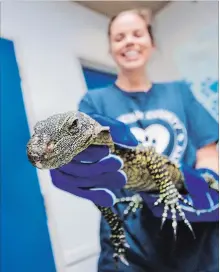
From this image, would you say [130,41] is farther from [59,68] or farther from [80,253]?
[80,253]

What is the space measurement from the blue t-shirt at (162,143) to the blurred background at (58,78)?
7 centimetres

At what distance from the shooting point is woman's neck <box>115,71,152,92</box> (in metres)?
0.70

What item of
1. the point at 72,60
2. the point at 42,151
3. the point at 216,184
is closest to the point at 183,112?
the point at 216,184

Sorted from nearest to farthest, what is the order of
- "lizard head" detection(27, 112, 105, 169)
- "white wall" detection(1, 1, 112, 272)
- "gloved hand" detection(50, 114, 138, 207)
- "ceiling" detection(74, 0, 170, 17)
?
"lizard head" detection(27, 112, 105, 169)
"gloved hand" detection(50, 114, 138, 207)
"white wall" detection(1, 1, 112, 272)
"ceiling" detection(74, 0, 170, 17)

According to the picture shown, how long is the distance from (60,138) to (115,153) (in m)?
0.13

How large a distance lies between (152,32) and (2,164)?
0.39 m

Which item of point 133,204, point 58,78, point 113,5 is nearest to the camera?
point 133,204

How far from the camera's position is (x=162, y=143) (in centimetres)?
65

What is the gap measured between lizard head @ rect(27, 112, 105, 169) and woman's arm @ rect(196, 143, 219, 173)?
283 mm

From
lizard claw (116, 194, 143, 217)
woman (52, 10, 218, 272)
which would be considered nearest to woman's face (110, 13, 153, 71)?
woman (52, 10, 218, 272)

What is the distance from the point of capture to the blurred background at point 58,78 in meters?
0.60

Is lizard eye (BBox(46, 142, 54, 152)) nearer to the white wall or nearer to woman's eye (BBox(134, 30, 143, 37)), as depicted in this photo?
the white wall

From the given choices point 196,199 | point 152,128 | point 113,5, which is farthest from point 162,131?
point 113,5

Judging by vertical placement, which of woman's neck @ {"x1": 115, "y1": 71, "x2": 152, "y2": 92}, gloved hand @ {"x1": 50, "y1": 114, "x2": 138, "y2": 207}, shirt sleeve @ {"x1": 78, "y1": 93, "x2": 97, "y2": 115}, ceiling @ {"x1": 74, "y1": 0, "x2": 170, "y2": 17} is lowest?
gloved hand @ {"x1": 50, "y1": 114, "x2": 138, "y2": 207}
